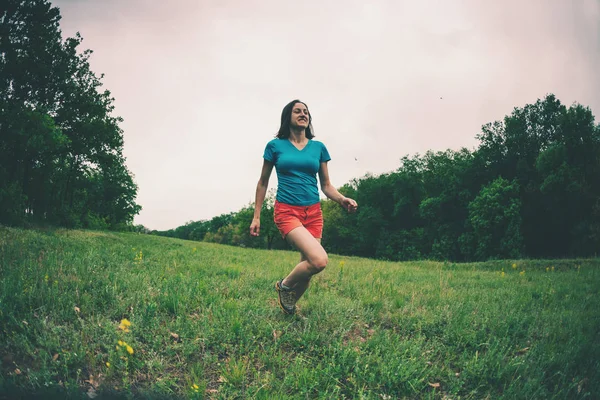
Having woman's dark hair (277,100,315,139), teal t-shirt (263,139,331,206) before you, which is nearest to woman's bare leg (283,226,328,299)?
teal t-shirt (263,139,331,206)

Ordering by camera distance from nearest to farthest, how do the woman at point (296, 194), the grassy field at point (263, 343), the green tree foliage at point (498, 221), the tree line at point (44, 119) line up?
the grassy field at point (263, 343)
the woman at point (296, 194)
the tree line at point (44, 119)
the green tree foliage at point (498, 221)

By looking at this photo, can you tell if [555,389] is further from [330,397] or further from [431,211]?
[431,211]

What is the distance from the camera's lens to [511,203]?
124 ft

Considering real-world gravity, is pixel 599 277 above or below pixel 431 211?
below

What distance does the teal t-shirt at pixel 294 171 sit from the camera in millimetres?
4309

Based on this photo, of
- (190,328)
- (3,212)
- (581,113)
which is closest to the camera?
(190,328)

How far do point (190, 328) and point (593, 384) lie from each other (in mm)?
4475

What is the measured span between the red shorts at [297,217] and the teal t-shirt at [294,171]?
0.07 meters

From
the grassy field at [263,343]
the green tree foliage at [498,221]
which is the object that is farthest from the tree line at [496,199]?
the grassy field at [263,343]

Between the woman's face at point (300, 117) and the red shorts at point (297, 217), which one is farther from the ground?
the woman's face at point (300, 117)

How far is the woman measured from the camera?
4.16 m

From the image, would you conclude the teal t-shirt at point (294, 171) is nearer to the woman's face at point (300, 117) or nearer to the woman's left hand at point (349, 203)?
the woman's face at point (300, 117)

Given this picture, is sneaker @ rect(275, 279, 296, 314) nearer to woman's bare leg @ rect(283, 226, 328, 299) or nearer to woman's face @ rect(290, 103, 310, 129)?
woman's bare leg @ rect(283, 226, 328, 299)

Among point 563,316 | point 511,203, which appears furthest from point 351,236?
point 563,316
